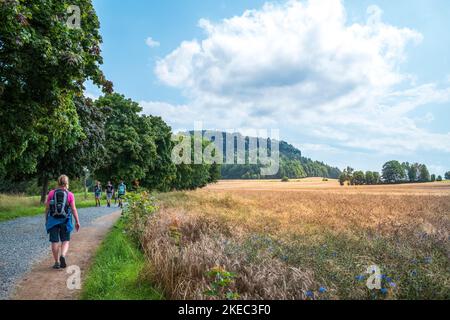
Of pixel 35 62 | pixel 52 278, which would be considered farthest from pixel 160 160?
pixel 52 278

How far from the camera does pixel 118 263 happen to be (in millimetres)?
8312

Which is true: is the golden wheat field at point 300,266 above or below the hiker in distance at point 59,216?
below

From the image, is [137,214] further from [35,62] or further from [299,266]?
[299,266]

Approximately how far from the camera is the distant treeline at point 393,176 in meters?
88.4

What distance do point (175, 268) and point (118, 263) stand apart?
2.38 metres

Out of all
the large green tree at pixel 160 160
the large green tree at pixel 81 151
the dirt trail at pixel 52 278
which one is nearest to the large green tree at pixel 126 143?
the large green tree at pixel 160 160

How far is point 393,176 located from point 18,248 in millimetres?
92836

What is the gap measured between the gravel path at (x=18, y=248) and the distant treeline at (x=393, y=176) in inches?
3224

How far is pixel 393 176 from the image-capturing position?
89.1 metres

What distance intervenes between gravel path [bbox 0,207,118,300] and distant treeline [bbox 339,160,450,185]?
81889 mm

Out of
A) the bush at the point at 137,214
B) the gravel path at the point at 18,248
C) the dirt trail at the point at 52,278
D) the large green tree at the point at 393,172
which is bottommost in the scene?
the dirt trail at the point at 52,278

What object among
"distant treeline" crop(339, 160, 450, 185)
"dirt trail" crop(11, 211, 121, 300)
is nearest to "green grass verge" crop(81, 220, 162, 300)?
"dirt trail" crop(11, 211, 121, 300)

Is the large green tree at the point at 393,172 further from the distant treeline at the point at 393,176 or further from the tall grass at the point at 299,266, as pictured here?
the tall grass at the point at 299,266

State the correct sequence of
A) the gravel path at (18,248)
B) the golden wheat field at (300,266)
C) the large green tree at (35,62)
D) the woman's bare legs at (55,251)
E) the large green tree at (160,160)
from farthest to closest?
the large green tree at (160,160) → the large green tree at (35,62) → the woman's bare legs at (55,251) → the gravel path at (18,248) → the golden wheat field at (300,266)
